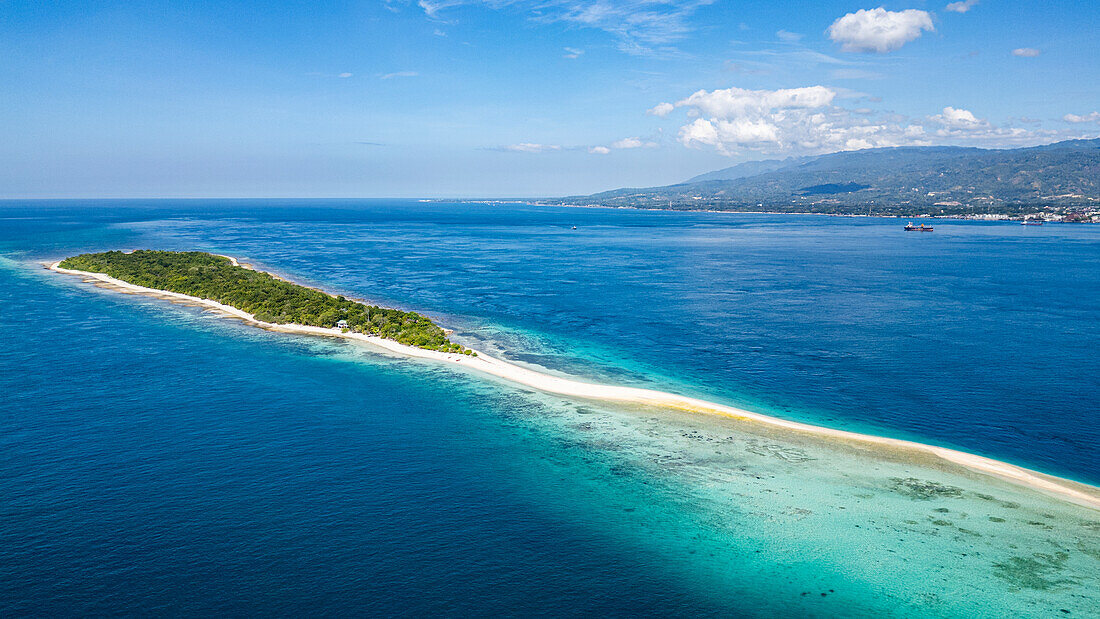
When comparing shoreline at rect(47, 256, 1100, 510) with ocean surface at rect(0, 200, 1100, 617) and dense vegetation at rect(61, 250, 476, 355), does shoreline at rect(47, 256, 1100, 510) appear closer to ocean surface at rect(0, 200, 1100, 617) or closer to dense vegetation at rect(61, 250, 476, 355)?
dense vegetation at rect(61, 250, 476, 355)

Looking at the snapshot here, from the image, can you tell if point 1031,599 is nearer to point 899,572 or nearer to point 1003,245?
point 899,572

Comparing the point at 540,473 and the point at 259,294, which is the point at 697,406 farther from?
the point at 259,294

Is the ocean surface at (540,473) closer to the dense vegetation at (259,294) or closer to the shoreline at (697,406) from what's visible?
the shoreline at (697,406)

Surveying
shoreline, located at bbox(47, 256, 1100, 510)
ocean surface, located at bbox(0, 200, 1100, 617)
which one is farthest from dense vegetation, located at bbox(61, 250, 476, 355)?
ocean surface, located at bbox(0, 200, 1100, 617)

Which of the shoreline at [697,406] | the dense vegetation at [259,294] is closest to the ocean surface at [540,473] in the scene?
the shoreline at [697,406]

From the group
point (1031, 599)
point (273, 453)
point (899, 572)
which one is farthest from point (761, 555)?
point (273, 453)

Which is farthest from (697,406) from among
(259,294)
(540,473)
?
(259,294)
